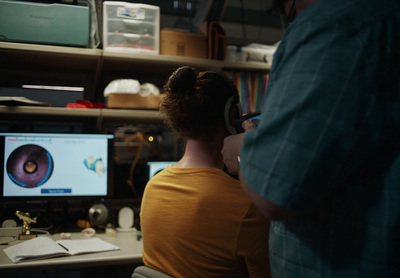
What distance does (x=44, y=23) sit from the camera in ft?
5.38

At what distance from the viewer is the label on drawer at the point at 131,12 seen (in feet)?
5.83

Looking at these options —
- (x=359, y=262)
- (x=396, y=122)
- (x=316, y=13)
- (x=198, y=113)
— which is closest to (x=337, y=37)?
(x=316, y=13)

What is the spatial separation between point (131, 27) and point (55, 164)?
0.81 metres

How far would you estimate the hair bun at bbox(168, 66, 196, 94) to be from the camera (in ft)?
3.40

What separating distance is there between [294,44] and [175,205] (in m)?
0.56

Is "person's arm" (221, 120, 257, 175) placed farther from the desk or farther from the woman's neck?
the desk

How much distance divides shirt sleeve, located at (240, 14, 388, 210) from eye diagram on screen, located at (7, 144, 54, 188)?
147 cm

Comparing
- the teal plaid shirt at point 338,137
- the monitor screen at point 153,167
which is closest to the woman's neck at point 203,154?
the teal plaid shirt at point 338,137

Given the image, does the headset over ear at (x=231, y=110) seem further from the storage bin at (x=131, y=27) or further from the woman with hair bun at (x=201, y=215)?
the storage bin at (x=131, y=27)

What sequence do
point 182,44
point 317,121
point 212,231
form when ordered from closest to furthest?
point 317,121 → point 212,231 → point 182,44

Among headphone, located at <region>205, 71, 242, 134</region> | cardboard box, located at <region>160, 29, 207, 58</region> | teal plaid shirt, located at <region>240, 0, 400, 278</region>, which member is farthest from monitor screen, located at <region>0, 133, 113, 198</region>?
teal plaid shirt, located at <region>240, 0, 400, 278</region>

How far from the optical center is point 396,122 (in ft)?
1.75

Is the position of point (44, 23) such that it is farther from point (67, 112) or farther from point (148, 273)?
point (148, 273)

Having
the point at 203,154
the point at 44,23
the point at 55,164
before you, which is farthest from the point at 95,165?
the point at 203,154
